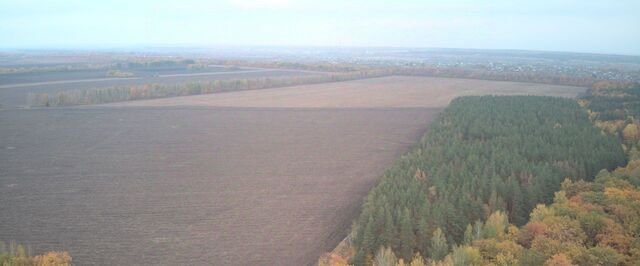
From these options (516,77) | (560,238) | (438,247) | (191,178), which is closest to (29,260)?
(191,178)

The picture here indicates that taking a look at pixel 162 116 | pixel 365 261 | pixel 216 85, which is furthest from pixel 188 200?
pixel 216 85

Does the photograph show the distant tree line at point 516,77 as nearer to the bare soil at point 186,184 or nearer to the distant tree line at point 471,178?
the distant tree line at point 471,178

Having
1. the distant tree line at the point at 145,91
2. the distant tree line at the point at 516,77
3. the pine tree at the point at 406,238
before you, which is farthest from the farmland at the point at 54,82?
the pine tree at the point at 406,238

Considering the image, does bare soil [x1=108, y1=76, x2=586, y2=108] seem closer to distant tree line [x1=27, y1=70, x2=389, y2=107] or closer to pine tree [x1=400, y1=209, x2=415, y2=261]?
distant tree line [x1=27, y1=70, x2=389, y2=107]

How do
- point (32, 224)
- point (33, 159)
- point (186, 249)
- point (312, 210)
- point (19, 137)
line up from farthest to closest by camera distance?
point (19, 137) < point (33, 159) < point (312, 210) < point (32, 224) < point (186, 249)

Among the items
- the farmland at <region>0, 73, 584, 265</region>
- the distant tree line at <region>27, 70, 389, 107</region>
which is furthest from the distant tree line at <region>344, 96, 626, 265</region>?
the distant tree line at <region>27, 70, 389, 107</region>

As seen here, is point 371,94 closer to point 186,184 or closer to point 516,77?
point 516,77

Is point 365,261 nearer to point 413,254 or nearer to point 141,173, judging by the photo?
point 413,254
